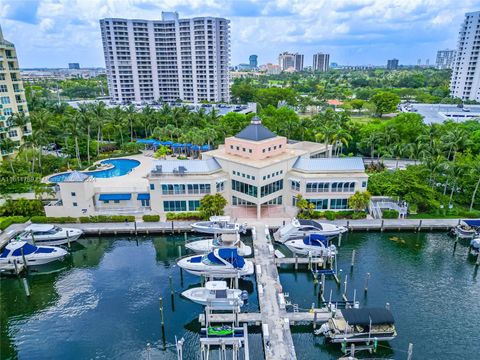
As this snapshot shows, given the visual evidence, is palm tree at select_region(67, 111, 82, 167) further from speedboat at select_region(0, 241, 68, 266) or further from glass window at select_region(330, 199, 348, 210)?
glass window at select_region(330, 199, 348, 210)

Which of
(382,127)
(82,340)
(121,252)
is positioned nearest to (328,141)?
(382,127)

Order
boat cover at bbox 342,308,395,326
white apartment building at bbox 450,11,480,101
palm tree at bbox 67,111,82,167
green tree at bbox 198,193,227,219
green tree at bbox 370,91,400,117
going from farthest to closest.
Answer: white apartment building at bbox 450,11,480,101 → green tree at bbox 370,91,400,117 → palm tree at bbox 67,111,82,167 → green tree at bbox 198,193,227,219 → boat cover at bbox 342,308,395,326

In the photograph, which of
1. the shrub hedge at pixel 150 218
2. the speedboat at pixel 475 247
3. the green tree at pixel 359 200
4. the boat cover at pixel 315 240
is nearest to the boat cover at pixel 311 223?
the boat cover at pixel 315 240

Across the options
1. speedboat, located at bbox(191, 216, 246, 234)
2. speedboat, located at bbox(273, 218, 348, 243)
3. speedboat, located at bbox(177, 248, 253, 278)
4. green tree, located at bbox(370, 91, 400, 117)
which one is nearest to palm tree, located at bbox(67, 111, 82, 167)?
speedboat, located at bbox(191, 216, 246, 234)

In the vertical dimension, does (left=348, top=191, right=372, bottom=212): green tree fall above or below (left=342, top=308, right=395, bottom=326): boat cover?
above

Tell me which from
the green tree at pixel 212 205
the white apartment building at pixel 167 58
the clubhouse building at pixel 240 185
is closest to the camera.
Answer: the green tree at pixel 212 205

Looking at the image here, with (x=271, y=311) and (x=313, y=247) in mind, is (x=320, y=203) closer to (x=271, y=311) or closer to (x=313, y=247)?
(x=313, y=247)

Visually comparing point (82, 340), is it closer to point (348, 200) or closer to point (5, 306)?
point (5, 306)

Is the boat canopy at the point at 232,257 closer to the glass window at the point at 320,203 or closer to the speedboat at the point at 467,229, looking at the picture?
the glass window at the point at 320,203
